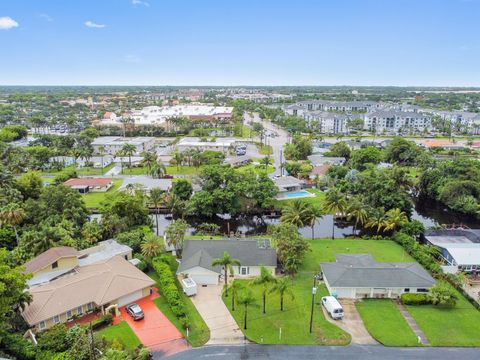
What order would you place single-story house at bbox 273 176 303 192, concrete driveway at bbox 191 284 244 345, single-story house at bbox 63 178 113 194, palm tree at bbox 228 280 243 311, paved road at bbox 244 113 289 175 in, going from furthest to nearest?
paved road at bbox 244 113 289 175, single-story house at bbox 63 178 113 194, single-story house at bbox 273 176 303 192, palm tree at bbox 228 280 243 311, concrete driveway at bbox 191 284 244 345

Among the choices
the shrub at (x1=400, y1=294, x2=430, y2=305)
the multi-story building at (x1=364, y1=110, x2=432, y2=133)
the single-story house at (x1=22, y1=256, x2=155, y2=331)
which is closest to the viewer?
the single-story house at (x1=22, y1=256, x2=155, y2=331)

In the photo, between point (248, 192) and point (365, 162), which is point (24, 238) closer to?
point (248, 192)

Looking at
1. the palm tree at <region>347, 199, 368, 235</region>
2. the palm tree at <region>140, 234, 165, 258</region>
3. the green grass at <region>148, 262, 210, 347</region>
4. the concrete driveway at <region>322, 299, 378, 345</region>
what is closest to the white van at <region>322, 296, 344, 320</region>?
the concrete driveway at <region>322, 299, 378, 345</region>

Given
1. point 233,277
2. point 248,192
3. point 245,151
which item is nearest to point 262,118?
point 245,151

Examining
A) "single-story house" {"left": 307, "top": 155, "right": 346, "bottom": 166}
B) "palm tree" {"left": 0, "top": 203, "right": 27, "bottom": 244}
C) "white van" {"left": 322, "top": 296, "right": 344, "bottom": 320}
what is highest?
"palm tree" {"left": 0, "top": 203, "right": 27, "bottom": 244}

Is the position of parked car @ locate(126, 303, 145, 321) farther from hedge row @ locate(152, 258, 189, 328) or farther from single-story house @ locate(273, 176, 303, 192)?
single-story house @ locate(273, 176, 303, 192)

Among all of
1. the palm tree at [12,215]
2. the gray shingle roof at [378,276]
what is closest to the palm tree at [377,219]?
the gray shingle roof at [378,276]
